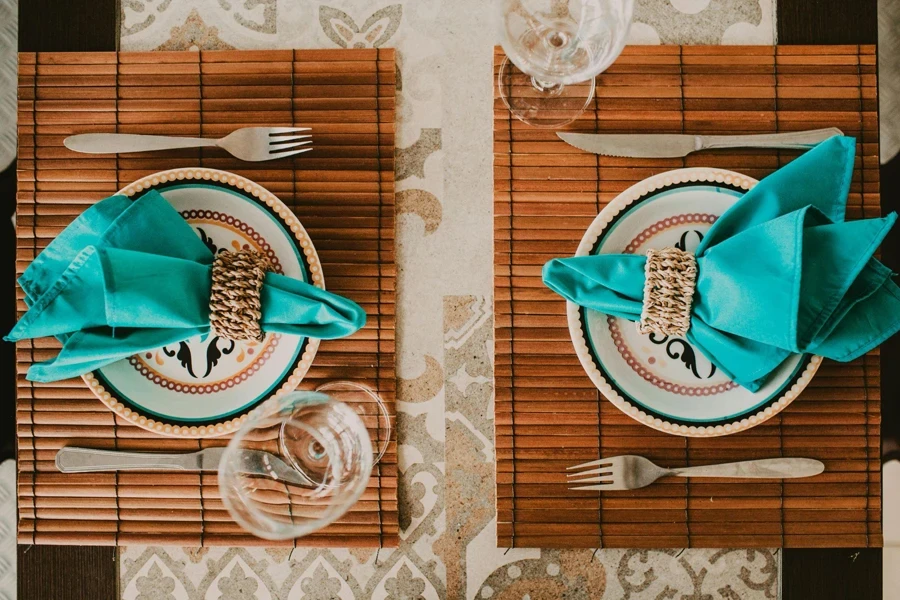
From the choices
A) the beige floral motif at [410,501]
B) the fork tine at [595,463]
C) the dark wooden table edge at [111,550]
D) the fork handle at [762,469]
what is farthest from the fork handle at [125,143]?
the fork handle at [762,469]

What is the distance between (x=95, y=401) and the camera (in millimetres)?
739

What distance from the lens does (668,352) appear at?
702 millimetres

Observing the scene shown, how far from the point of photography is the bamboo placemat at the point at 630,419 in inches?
28.4

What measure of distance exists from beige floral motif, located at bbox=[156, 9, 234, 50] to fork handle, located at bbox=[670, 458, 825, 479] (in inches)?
29.7

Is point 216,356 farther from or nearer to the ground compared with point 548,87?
nearer to the ground

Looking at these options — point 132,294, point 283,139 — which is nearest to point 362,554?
point 132,294

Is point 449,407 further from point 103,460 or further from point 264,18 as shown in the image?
point 264,18

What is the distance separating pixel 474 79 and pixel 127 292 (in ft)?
1.51

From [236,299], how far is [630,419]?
47cm

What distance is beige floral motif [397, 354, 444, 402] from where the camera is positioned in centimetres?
74

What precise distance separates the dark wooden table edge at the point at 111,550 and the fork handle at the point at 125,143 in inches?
4.7

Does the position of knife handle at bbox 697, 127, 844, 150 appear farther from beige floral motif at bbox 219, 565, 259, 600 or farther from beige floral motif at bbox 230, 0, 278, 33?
beige floral motif at bbox 219, 565, 259, 600

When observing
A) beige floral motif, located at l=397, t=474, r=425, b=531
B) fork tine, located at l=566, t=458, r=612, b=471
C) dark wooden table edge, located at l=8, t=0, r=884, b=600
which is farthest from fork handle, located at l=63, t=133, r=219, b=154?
fork tine, located at l=566, t=458, r=612, b=471

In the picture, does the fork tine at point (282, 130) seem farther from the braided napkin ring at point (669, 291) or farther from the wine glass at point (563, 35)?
the braided napkin ring at point (669, 291)
